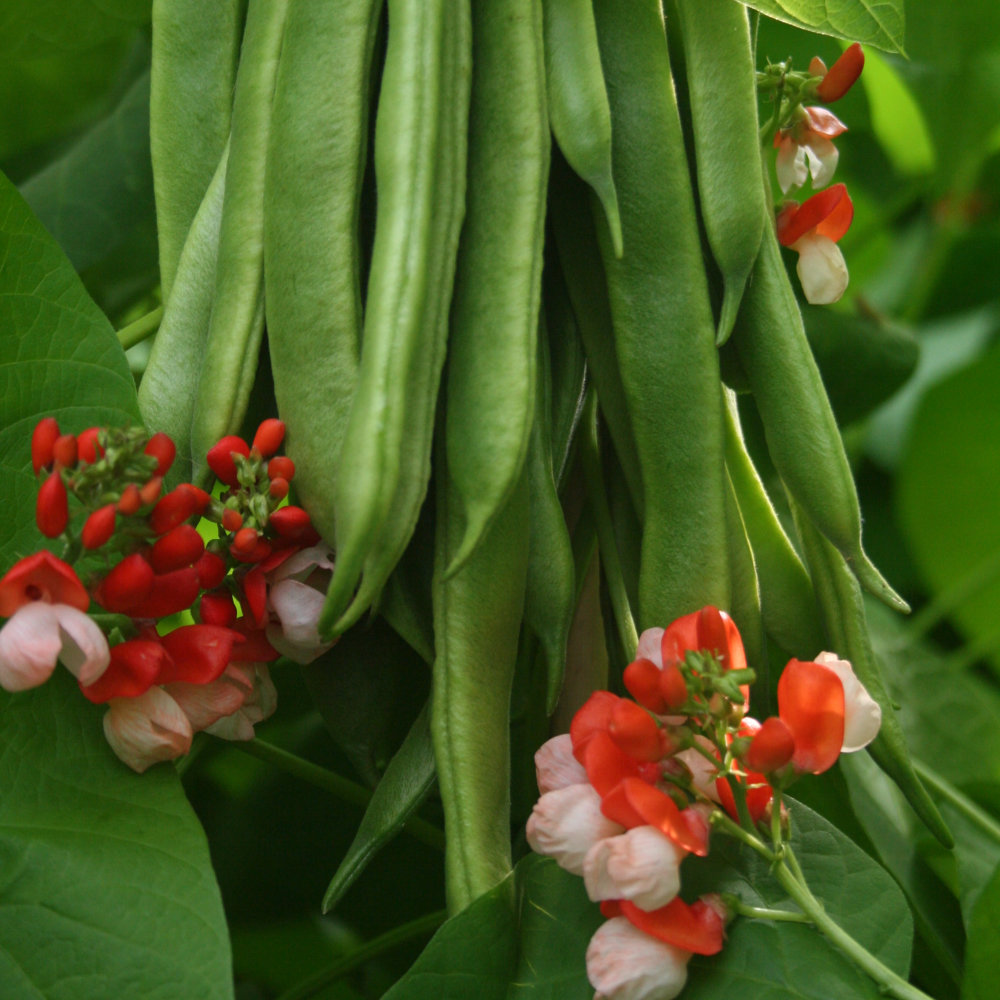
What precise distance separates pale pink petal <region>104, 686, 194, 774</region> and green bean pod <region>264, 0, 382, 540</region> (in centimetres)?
12

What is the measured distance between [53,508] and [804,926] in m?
0.42

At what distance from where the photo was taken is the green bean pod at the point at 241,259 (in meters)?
0.58

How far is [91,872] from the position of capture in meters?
0.52

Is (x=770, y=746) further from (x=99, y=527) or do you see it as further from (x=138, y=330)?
(x=138, y=330)

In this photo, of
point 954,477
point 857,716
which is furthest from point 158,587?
point 954,477

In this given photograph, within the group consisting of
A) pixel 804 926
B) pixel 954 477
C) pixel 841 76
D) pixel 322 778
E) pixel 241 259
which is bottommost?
pixel 954 477

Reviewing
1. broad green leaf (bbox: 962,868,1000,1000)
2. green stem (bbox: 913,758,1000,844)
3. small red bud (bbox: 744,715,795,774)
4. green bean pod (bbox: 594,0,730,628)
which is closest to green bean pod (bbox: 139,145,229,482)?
green bean pod (bbox: 594,0,730,628)

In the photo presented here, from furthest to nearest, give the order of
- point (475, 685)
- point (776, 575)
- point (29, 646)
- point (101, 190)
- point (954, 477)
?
point (954, 477) < point (101, 190) < point (776, 575) < point (475, 685) < point (29, 646)

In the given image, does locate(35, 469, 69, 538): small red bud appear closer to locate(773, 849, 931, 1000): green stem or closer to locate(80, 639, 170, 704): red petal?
locate(80, 639, 170, 704): red petal

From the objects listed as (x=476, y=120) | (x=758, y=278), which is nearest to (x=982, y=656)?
(x=758, y=278)

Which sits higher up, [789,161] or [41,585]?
[789,161]

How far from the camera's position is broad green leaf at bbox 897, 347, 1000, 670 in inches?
56.6

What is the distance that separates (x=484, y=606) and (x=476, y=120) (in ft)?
0.86

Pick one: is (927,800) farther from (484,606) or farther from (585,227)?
(585,227)
